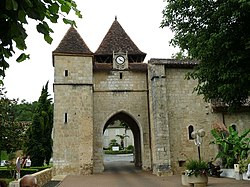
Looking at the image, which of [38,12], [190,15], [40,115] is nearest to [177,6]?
[190,15]

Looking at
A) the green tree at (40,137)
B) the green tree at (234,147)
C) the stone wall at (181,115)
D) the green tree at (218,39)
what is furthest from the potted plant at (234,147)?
the green tree at (40,137)

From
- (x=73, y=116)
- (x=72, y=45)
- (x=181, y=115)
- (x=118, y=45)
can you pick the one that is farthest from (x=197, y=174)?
(x=118, y=45)

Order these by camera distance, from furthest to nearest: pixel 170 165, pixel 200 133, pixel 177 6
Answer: pixel 170 165 < pixel 200 133 < pixel 177 6

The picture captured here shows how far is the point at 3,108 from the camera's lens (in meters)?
23.5

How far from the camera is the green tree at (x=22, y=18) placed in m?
2.66

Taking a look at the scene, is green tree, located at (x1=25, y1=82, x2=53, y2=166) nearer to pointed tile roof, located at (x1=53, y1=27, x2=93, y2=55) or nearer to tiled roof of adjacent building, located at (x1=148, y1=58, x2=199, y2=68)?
pointed tile roof, located at (x1=53, y1=27, x2=93, y2=55)

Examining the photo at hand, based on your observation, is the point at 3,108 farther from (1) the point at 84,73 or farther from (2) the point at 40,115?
(1) the point at 84,73

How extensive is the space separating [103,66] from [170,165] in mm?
9699

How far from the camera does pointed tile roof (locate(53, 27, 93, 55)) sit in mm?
22850

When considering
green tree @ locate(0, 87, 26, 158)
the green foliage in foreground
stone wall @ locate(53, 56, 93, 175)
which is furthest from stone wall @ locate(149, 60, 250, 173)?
green tree @ locate(0, 87, 26, 158)

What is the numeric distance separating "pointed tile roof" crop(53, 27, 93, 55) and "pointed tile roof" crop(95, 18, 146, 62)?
2.39m

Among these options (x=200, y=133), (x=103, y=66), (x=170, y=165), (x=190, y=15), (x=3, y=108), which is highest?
(x=103, y=66)

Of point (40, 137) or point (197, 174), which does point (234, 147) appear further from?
point (40, 137)

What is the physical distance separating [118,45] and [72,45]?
200 inches
